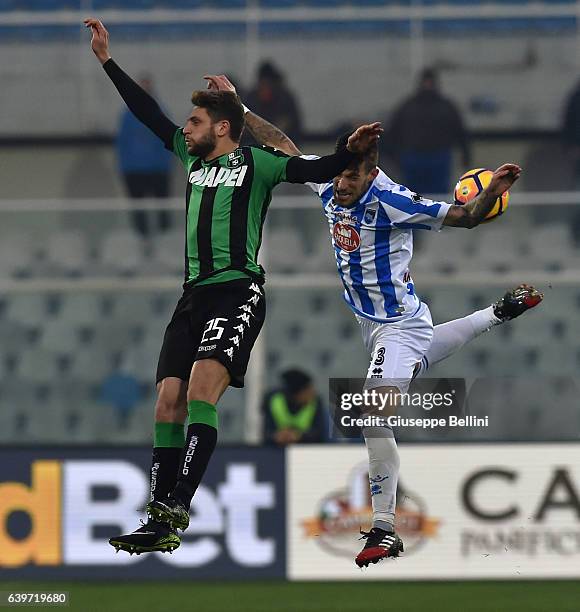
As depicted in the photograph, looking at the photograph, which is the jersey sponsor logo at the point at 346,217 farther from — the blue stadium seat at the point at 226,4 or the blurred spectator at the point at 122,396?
the blue stadium seat at the point at 226,4

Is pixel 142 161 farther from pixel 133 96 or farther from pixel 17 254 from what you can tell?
pixel 133 96

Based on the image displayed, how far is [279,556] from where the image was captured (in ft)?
36.5

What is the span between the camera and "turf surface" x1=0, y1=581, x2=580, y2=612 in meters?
9.76

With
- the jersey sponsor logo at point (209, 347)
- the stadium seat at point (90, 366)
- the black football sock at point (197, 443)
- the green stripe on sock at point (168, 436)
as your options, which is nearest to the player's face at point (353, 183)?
the jersey sponsor logo at point (209, 347)

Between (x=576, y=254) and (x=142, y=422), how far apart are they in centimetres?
355

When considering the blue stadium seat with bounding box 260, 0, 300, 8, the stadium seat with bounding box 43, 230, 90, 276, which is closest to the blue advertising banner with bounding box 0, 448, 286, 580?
the stadium seat with bounding box 43, 230, 90, 276

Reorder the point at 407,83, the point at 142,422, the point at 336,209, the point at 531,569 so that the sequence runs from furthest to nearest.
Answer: the point at 407,83 < the point at 142,422 < the point at 531,569 < the point at 336,209

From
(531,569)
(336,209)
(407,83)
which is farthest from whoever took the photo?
(407,83)

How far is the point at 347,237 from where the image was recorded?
26.0ft

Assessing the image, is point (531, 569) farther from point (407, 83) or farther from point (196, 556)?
point (407, 83)

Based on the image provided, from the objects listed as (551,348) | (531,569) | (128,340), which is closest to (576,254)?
(551,348)

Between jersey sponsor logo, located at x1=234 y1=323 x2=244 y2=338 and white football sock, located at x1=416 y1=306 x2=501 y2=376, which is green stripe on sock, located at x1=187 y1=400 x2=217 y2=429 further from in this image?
white football sock, located at x1=416 y1=306 x2=501 y2=376

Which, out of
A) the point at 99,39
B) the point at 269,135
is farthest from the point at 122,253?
the point at 99,39

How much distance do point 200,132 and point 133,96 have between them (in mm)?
472
